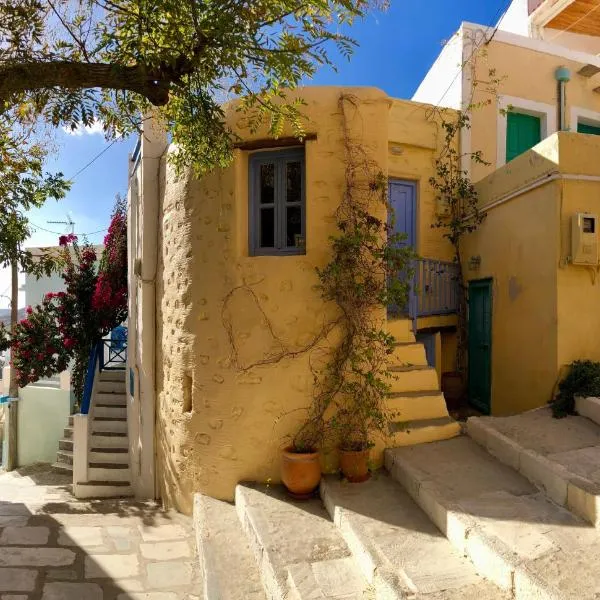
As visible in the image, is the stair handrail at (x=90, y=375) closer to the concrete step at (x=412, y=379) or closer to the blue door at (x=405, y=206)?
the concrete step at (x=412, y=379)

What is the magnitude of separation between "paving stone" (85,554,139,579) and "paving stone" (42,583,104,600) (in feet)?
0.47

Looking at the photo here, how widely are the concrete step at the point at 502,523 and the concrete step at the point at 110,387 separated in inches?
259

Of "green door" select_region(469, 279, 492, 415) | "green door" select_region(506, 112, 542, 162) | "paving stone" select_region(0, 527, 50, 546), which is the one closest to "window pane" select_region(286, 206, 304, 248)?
"green door" select_region(469, 279, 492, 415)

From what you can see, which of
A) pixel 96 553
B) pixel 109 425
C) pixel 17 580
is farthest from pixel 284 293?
pixel 109 425

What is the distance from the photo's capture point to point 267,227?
5.19 meters

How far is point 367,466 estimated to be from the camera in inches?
185

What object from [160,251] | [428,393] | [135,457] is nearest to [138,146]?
[160,251]

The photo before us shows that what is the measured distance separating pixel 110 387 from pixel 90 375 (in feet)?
1.72

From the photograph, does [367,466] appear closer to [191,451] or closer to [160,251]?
[191,451]

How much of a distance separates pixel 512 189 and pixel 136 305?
230 inches

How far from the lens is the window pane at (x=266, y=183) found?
203 inches

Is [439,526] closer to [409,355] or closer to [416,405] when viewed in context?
[416,405]

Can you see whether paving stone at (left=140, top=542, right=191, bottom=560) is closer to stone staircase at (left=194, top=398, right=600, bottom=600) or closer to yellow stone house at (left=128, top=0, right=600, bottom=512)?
stone staircase at (left=194, top=398, right=600, bottom=600)

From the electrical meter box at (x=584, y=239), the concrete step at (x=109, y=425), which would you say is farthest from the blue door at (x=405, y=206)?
the concrete step at (x=109, y=425)
